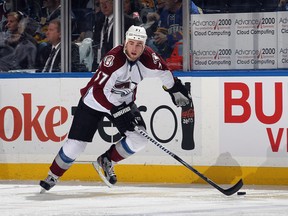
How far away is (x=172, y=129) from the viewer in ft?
31.2

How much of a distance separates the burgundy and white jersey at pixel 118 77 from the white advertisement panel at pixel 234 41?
1020 millimetres

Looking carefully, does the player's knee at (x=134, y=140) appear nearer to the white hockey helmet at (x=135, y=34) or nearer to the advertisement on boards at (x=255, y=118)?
the white hockey helmet at (x=135, y=34)

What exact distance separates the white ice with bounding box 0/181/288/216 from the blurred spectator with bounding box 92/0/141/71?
124 cm

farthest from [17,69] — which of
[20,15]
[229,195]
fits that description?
[229,195]

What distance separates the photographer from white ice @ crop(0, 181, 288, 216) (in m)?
7.27

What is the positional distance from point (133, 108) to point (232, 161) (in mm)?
1124

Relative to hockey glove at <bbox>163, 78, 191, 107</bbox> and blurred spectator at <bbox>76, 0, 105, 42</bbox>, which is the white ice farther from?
blurred spectator at <bbox>76, 0, 105, 42</bbox>

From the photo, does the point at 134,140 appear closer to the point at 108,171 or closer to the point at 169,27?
the point at 108,171

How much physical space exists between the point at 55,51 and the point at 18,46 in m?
0.39

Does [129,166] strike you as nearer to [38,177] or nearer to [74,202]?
[38,177]

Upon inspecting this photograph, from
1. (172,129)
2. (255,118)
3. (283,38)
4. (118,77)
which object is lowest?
(172,129)

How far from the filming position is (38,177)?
9.84 meters

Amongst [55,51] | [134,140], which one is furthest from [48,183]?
[55,51]

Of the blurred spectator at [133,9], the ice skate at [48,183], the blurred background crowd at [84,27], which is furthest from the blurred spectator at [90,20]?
the ice skate at [48,183]
